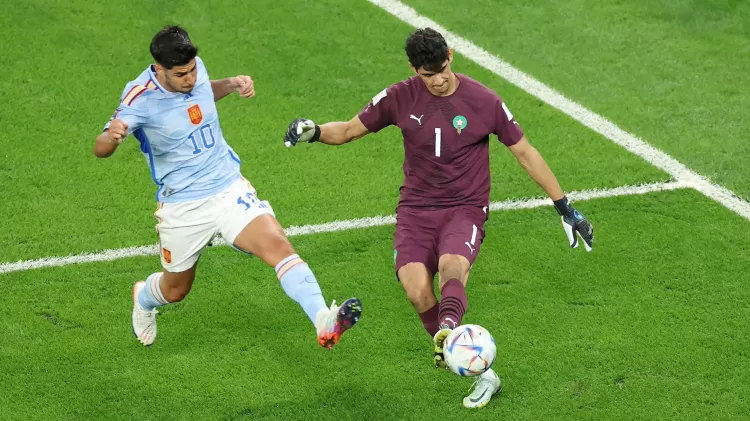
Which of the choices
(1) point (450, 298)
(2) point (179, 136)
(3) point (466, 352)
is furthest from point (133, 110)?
(3) point (466, 352)

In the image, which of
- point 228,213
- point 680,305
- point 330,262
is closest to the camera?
point 228,213

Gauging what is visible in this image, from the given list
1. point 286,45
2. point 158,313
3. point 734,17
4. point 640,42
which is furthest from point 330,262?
point 734,17

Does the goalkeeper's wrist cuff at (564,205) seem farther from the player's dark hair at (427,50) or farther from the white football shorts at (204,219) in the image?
the white football shorts at (204,219)


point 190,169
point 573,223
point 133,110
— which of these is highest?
point 133,110

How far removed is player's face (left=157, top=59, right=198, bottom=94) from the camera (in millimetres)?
6996

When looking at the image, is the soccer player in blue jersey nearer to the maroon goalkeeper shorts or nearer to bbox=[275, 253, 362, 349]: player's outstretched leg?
bbox=[275, 253, 362, 349]: player's outstretched leg

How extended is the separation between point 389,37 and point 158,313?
4703 millimetres

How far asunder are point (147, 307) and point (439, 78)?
8.24 feet

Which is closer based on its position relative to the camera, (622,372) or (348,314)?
(348,314)

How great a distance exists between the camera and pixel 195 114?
728 centimetres

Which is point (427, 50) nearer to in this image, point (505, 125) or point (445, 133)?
point (445, 133)

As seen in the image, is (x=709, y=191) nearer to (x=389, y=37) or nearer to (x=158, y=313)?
(x=389, y=37)

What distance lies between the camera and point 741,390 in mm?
7469

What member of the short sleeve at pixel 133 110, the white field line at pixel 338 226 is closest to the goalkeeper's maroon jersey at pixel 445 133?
the short sleeve at pixel 133 110
